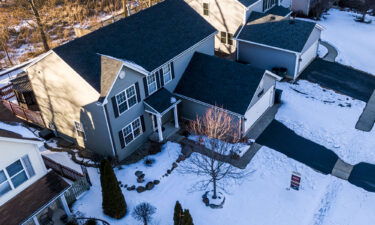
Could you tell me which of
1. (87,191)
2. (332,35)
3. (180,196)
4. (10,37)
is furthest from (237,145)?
(10,37)

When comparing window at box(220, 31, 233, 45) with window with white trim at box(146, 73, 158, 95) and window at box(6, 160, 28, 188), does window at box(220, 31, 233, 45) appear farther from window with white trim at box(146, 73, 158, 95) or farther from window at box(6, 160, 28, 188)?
window at box(6, 160, 28, 188)

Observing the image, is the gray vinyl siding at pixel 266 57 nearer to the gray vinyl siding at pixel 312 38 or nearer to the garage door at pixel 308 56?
the garage door at pixel 308 56

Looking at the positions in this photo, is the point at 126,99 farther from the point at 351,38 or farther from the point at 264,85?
the point at 351,38

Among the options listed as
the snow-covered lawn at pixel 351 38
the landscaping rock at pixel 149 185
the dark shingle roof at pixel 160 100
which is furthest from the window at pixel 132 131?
the snow-covered lawn at pixel 351 38

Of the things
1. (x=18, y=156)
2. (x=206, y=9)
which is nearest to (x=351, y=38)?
(x=206, y=9)

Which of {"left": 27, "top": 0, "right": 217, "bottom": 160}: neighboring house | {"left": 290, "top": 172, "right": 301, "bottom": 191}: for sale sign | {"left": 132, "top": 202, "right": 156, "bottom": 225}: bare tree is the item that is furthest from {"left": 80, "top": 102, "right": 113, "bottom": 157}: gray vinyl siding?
{"left": 290, "top": 172, "right": 301, "bottom": 191}: for sale sign

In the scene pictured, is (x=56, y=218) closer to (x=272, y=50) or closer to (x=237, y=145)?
(x=237, y=145)
